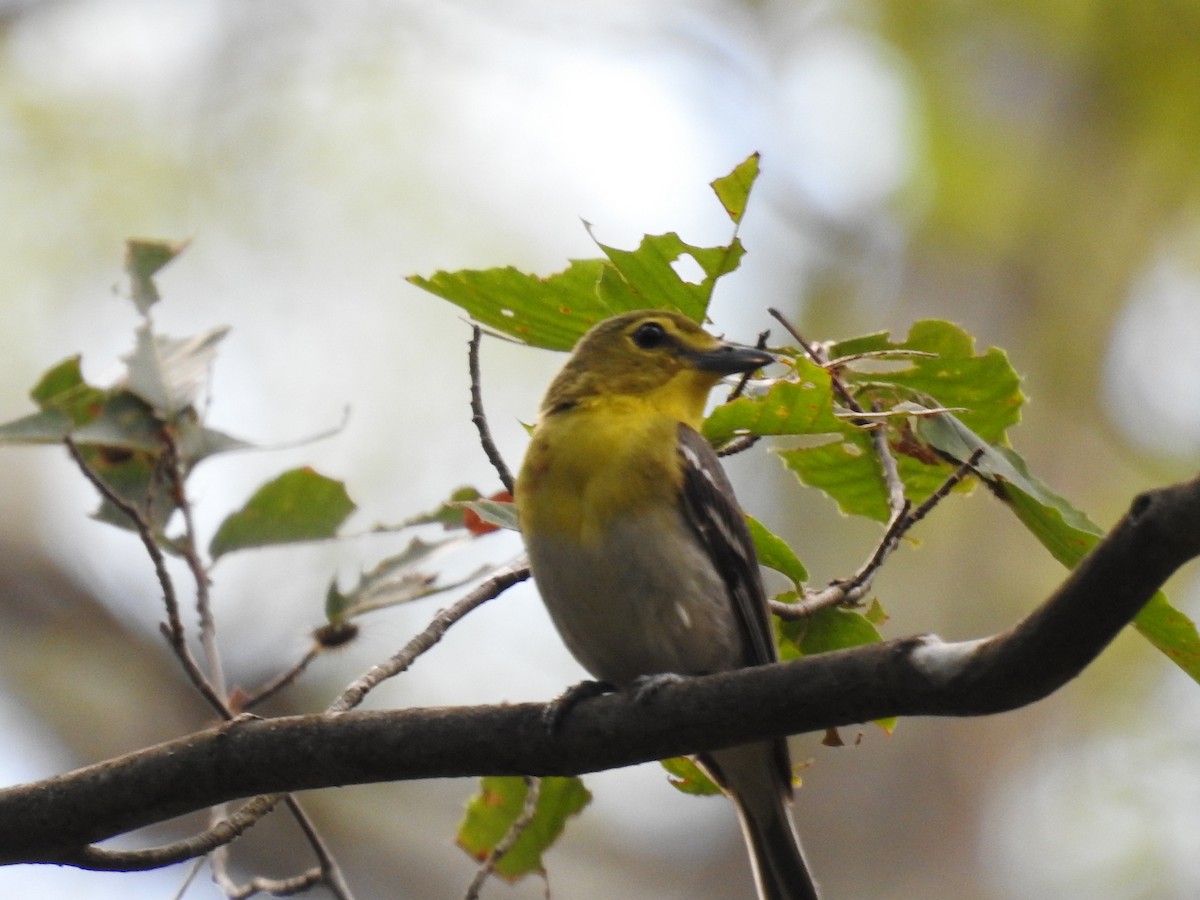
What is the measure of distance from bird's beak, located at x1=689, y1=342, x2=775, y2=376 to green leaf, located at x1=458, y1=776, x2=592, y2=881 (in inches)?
58.9

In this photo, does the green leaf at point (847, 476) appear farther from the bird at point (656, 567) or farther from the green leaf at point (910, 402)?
the bird at point (656, 567)

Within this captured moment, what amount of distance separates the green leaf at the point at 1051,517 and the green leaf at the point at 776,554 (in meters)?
0.53

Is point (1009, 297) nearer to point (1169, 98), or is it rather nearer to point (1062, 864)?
point (1169, 98)

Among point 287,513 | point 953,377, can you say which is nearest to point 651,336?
point 953,377

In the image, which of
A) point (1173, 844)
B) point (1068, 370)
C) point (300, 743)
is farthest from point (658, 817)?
point (300, 743)

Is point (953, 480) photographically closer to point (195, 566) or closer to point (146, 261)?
point (195, 566)

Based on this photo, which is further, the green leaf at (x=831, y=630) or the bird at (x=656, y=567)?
the bird at (x=656, y=567)

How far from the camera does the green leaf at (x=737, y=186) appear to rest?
396cm

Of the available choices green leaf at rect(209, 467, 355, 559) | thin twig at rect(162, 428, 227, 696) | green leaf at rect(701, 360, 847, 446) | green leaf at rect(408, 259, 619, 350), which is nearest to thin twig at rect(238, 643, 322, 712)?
thin twig at rect(162, 428, 227, 696)

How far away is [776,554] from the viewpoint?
3.84 m

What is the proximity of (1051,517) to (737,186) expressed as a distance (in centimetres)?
132

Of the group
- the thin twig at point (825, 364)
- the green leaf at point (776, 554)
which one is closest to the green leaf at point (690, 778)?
the green leaf at point (776, 554)

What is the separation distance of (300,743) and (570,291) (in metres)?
1.60

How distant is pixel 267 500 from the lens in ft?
14.7
